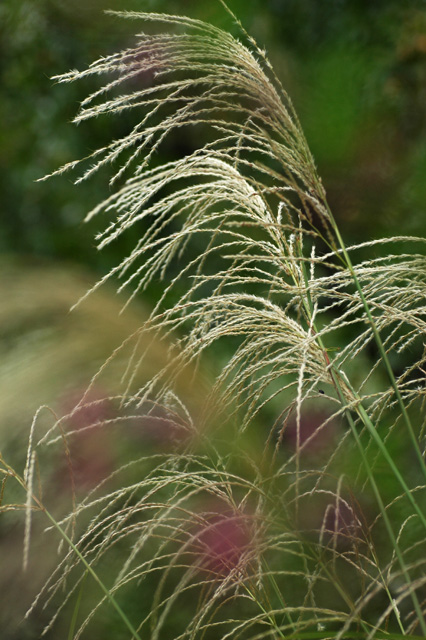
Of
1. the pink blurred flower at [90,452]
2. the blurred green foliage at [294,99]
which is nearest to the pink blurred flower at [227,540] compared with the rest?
the pink blurred flower at [90,452]

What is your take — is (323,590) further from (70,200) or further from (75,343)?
(70,200)

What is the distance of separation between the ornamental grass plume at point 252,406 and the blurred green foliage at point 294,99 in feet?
0.35

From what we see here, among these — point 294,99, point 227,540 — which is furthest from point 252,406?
point 294,99

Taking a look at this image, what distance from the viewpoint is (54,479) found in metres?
1.89

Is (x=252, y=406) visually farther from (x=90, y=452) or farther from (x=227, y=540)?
(x=90, y=452)

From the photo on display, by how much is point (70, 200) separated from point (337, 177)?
0.85 m

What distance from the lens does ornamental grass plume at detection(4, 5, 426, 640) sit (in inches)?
39.3

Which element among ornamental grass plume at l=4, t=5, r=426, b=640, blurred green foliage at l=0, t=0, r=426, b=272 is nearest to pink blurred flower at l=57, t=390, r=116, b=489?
ornamental grass plume at l=4, t=5, r=426, b=640

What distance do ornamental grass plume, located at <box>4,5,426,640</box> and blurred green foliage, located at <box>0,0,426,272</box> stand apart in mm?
106

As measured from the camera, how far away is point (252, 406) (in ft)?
3.36

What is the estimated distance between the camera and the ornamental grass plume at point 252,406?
39.3 inches

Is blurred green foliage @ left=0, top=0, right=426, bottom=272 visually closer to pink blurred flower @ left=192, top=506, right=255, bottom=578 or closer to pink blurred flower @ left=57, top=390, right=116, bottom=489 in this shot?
pink blurred flower @ left=57, top=390, right=116, bottom=489

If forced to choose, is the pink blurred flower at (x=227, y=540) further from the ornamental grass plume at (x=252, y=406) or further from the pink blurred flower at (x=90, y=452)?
the pink blurred flower at (x=90, y=452)

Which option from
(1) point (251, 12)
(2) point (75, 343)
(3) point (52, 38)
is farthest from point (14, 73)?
(2) point (75, 343)
